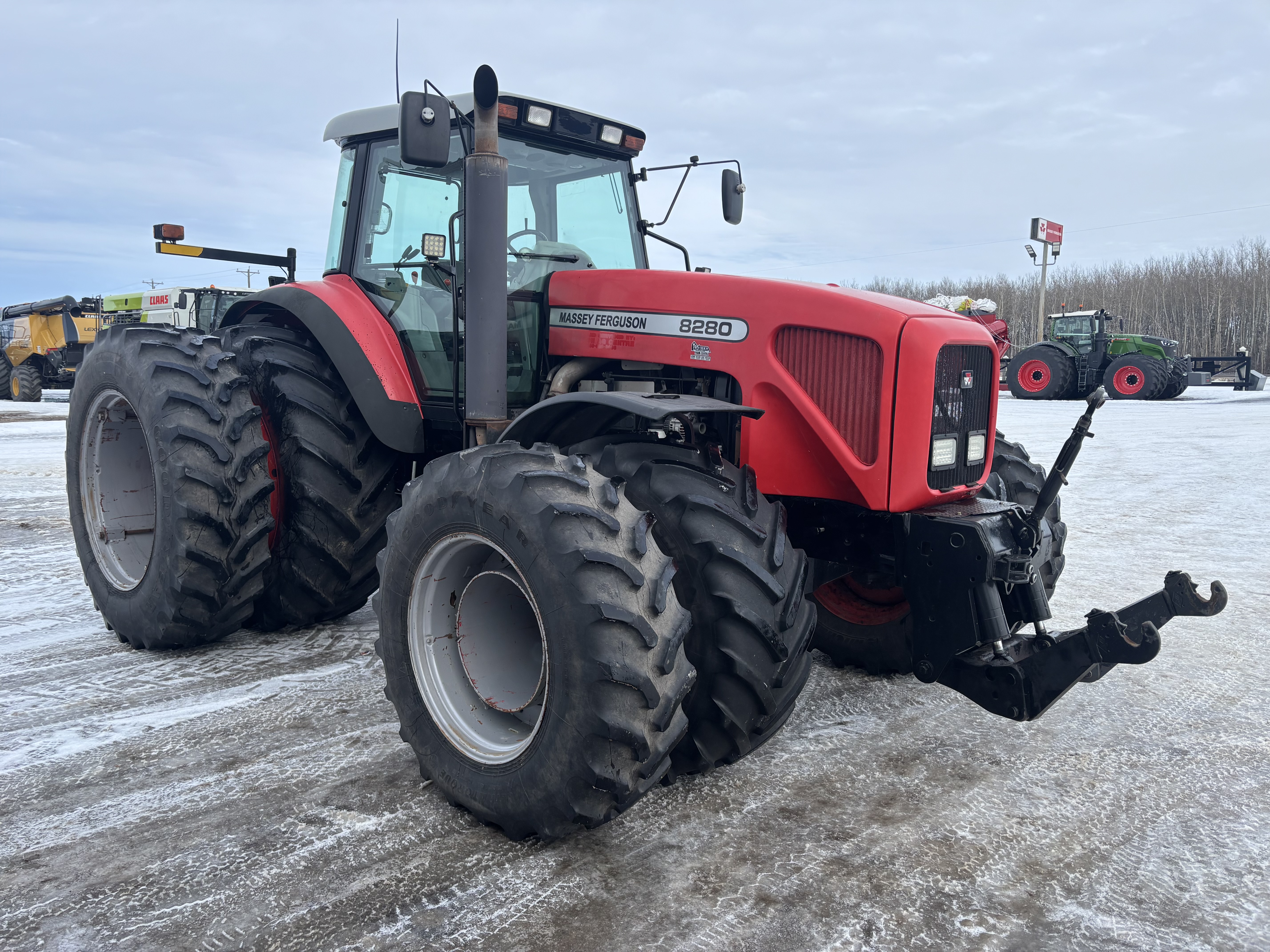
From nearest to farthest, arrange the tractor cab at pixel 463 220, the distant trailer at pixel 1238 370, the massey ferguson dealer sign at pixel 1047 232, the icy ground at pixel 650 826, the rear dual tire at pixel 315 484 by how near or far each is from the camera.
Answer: the icy ground at pixel 650 826 < the tractor cab at pixel 463 220 < the rear dual tire at pixel 315 484 < the distant trailer at pixel 1238 370 < the massey ferguson dealer sign at pixel 1047 232

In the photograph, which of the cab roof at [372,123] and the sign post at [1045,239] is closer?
the cab roof at [372,123]

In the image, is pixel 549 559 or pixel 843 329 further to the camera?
pixel 843 329

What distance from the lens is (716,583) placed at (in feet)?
9.09

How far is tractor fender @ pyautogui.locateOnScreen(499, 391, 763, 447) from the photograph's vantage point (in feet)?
9.30

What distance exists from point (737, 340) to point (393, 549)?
4.64ft

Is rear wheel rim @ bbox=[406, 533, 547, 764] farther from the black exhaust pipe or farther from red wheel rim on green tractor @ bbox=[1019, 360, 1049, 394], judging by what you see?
red wheel rim on green tractor @ bbox=[1019, 360, 1049, 394]

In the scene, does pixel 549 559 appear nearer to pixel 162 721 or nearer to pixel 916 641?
pixel 916 641

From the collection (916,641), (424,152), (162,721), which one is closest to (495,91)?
(424,152)

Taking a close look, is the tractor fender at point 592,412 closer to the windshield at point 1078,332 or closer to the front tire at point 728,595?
the front tire at point 728,595

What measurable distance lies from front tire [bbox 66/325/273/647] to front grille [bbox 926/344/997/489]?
2854mm

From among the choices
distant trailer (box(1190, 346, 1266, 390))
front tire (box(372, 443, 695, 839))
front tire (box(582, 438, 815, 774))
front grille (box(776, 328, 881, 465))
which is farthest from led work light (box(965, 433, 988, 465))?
distant trailer (box(1190, 346, 1266, 390))

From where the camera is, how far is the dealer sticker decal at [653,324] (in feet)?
11.2

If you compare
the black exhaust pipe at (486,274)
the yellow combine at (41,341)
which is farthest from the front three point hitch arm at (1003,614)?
the yellow combine at (41,341)

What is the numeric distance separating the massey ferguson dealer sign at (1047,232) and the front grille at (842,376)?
143 feet
